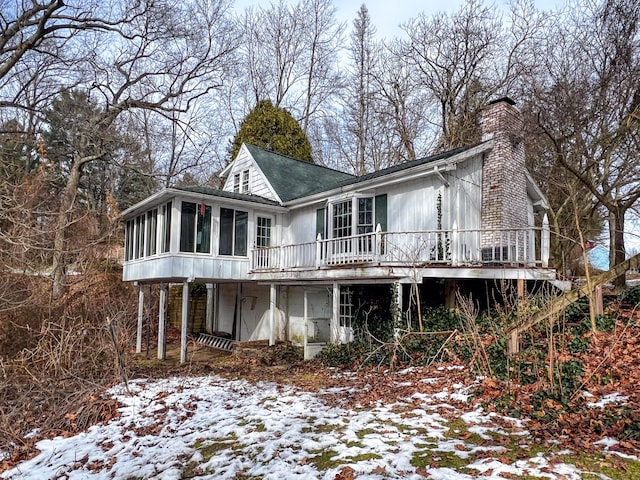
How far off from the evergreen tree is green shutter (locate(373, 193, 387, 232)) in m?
13.2

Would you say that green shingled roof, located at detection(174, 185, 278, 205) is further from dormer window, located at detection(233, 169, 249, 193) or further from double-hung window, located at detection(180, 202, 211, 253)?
dormer window, located at detection(233, 169, 249, 193)

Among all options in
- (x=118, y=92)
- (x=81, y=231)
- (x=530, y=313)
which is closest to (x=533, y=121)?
(x=530, y=313)

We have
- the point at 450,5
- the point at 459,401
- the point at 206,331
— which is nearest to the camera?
the point at 459,401

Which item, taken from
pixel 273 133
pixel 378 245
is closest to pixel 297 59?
pixel 273 133

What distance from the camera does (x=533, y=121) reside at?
13.4 metres

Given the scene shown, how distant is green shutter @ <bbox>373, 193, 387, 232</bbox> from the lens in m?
11.8

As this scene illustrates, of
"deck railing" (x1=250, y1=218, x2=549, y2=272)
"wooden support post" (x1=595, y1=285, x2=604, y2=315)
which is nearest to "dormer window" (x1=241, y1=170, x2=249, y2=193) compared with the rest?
"deck railing" (x1=250, y1=218, x2=549, y2=272)

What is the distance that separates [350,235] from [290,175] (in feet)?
20.1

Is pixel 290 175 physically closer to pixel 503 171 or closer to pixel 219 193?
pixel 219 193

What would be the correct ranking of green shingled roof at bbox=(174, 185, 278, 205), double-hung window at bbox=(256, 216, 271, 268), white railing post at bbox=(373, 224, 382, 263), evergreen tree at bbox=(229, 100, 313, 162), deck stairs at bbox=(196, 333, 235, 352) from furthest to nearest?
1. evergreen tree at bbox=(229, 100, 313, 162)
2. deck stairs at bbox=(196, 333, 235, 352)
3. double-hung window at bbox=(256, 216, 271, 268)
4. green shingled roof at bbox=(174, 185, 278, 205)
5. white railing post at bbox=(373, 224, 382, 263)

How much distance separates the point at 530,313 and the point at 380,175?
17.9 feet

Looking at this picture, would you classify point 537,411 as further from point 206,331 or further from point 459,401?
point 206,331

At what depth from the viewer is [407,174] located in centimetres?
1080

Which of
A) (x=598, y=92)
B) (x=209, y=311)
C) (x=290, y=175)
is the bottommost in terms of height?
(x=209, y=311)
